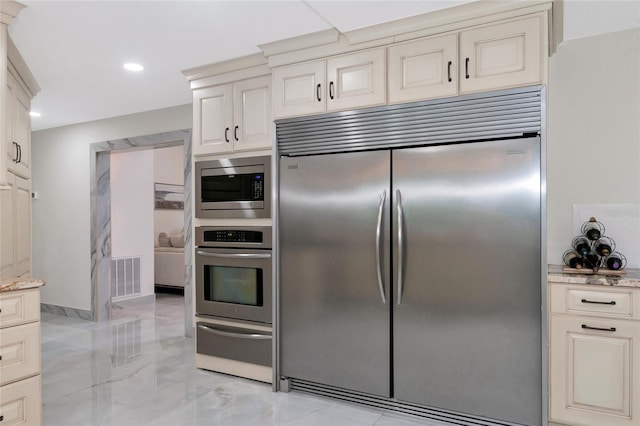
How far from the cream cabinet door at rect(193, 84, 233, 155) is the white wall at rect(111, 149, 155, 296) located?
3035 mm

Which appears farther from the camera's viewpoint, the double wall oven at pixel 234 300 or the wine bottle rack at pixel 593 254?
the double wall oven at pixel 234 300

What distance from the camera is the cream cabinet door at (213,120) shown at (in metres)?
3.41

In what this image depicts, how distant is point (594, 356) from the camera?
2.31m

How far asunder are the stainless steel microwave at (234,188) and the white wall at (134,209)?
314 centimetres

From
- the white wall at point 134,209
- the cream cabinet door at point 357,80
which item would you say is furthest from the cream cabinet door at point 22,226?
the cream cabinet door at point 357,80

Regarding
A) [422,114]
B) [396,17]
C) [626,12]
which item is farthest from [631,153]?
[396,17]

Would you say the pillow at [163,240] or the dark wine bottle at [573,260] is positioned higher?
the dark wine bottle at [573,260]

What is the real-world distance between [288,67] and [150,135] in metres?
2.52

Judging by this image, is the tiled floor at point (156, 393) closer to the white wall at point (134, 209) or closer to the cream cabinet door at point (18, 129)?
the cream cabinet door at point (18, 129)

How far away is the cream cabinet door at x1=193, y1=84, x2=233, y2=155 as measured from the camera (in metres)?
3.41

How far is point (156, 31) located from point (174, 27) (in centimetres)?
15

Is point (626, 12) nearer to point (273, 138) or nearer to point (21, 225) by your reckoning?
point (273, 138)

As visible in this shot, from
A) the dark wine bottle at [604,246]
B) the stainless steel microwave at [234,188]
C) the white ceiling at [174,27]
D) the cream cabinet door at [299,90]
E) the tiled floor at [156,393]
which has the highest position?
the white ceiling at [174,27]

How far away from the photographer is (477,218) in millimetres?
2482
